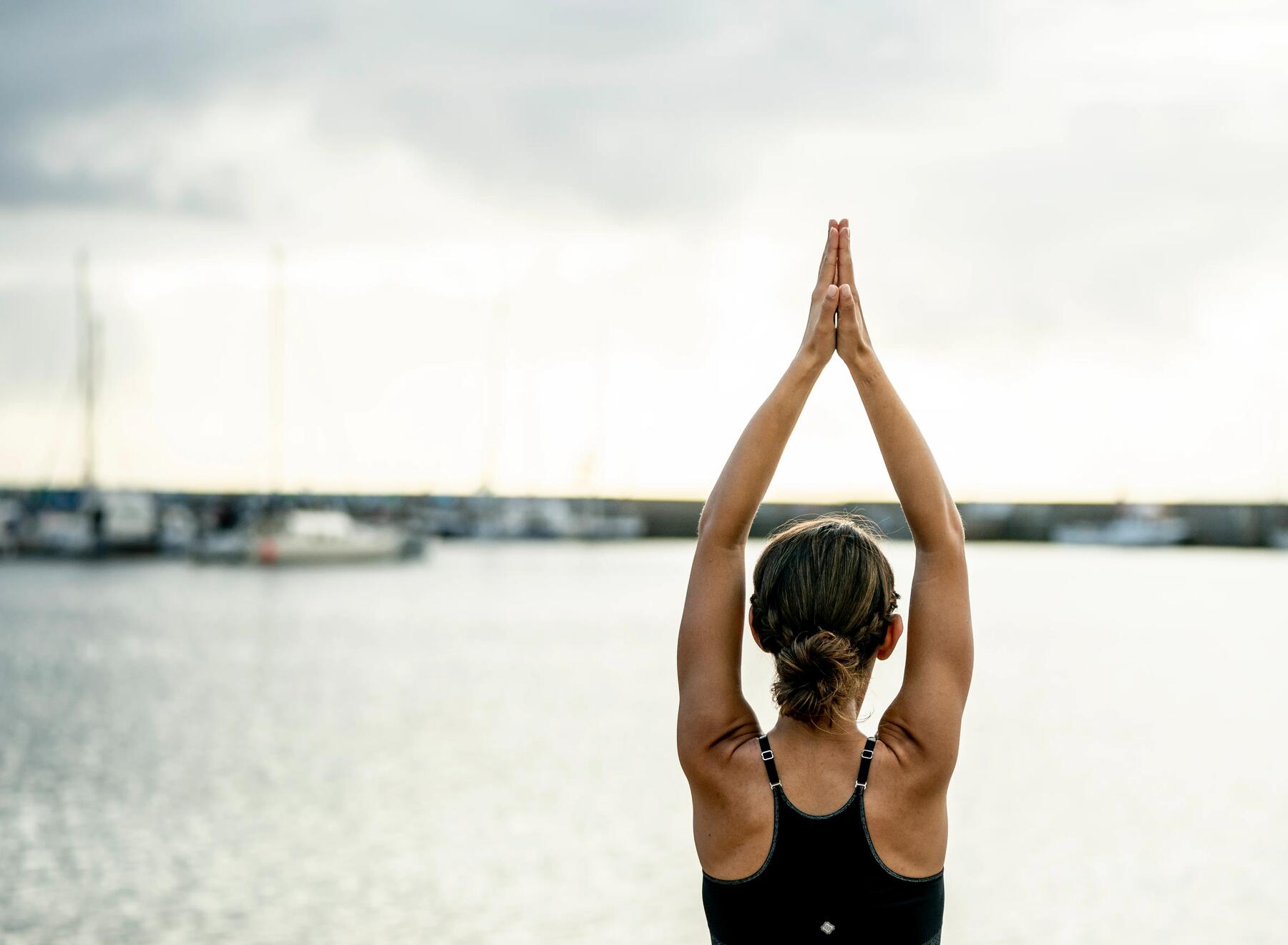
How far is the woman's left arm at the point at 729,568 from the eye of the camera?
7.36 feet

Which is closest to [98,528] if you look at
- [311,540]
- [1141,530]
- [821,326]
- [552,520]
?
[311,540]

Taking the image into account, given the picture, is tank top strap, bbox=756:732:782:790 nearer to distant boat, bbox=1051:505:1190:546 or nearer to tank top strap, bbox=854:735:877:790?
tank top strap, bbox=854:735:877:790

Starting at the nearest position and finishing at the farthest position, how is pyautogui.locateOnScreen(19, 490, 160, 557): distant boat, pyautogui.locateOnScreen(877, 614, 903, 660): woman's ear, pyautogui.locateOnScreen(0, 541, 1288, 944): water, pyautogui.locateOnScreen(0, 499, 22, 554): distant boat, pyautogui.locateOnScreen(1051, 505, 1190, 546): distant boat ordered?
pyautogui.locateOnScreen(877, 614, 903, 660): woman's ear → pyautogui.locateOnScreen(0, 541, 1288, 944): water → pyautogui.locateOnScreen(19, 490, 160, 557): distant boat → pyautogui.locateOnScreen(0, 499, 22, 554): distant boat → pyautogui.locateOnScreen(1051, 505, 1190, 546): distant boat

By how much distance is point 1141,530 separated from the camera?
106750mm

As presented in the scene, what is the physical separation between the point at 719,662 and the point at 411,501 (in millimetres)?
122960

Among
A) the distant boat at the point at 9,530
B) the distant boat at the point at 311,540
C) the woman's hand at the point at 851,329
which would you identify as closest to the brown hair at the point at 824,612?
the woman's hand at the point at 851,329

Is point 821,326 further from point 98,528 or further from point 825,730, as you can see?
point 98,528

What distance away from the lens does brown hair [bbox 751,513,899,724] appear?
2201 mm

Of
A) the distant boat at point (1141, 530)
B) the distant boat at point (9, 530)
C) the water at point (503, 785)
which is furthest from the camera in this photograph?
the distant boat at point (1141, 530)

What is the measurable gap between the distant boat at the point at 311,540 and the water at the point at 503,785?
22.1 meters

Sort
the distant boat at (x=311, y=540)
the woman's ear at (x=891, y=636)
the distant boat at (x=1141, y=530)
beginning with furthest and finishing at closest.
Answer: the distant boat at (x=1141, y=530) → the distant boat at (x=311, y=540) → the woman's ear at (x=891, y=636)

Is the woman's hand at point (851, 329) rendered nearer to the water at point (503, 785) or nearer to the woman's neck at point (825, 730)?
the woman's neck at point (825, 730)

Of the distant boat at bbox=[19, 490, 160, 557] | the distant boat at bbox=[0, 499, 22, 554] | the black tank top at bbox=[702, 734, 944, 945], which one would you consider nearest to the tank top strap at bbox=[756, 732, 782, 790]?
the black tank top at bbox=[702, 734, 944, 945]

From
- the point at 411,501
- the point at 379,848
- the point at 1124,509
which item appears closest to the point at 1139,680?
the point at 379,848
